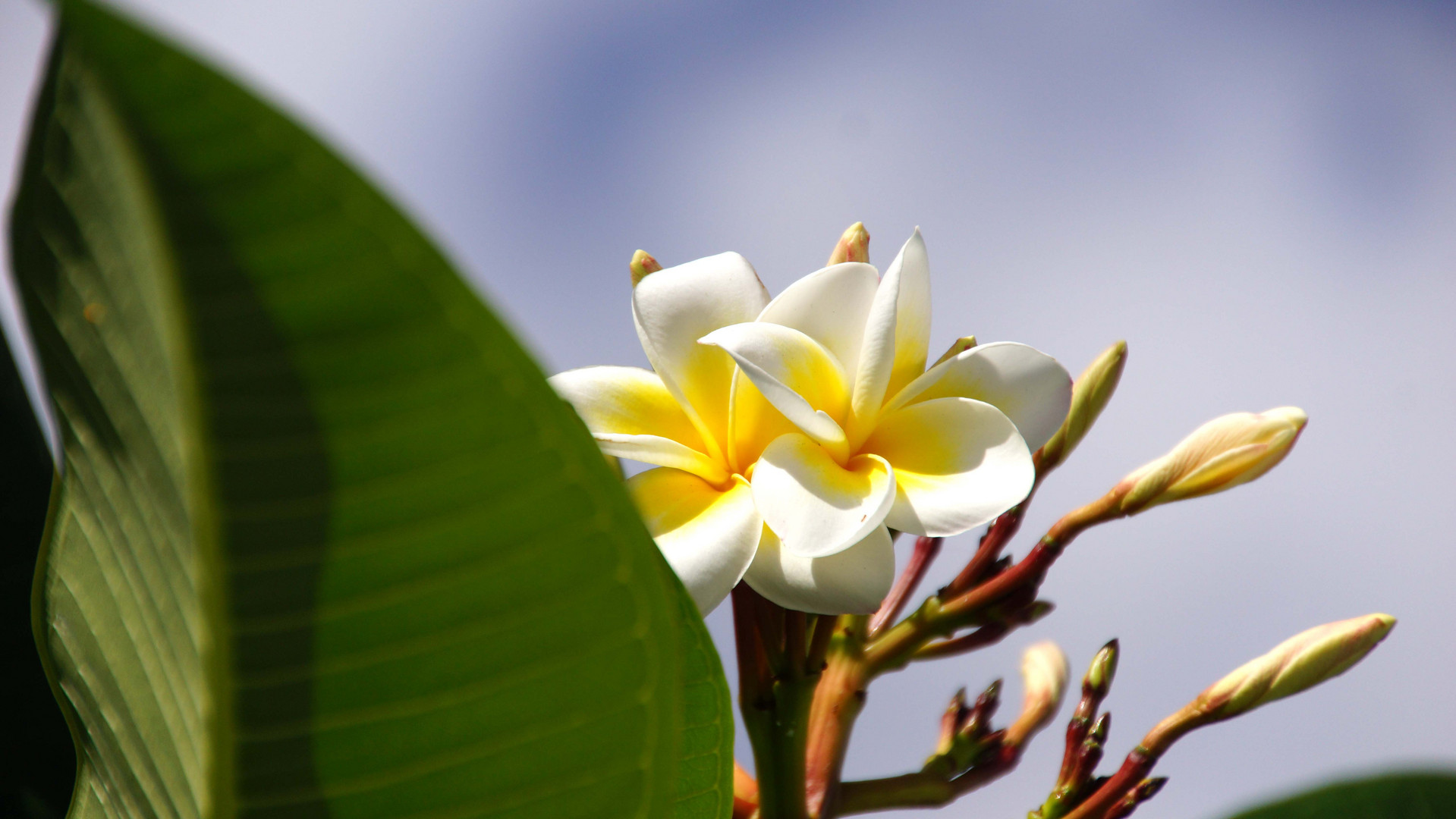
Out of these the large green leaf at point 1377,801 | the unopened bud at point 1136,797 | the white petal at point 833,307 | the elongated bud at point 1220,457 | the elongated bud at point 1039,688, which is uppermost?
the white petal at point 833,307

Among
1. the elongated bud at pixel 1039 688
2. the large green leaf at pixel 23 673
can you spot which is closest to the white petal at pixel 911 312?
the elongated bud at pixel 1039 688

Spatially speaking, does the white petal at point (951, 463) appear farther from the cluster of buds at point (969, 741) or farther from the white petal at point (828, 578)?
the cluster of buds at point (969, 741)


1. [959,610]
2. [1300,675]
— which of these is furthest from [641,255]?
[1300,675]

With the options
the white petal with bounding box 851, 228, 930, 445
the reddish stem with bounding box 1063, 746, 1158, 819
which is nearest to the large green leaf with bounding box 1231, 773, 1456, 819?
the white petal with bounding box 851, 228, 930, 445

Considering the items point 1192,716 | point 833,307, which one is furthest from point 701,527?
point 1192,716

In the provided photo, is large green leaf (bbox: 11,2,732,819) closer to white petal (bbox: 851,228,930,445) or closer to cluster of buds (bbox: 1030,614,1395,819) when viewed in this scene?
white petal (bbox: 851,228,930,445)

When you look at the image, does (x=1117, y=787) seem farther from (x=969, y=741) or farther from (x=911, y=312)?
(x=911, y=312)
